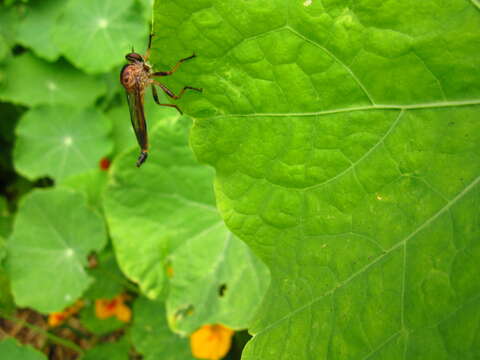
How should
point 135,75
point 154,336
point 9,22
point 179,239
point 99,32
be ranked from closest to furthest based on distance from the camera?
point 135,75 → point 179,239 → point 154,336 → point 99,32 → point 9,22

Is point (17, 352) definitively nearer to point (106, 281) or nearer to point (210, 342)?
point (106, 281)

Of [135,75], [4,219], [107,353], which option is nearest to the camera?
[135,75]

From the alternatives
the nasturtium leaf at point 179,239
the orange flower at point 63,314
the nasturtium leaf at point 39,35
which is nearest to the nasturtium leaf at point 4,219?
the orange flower at point 63,314

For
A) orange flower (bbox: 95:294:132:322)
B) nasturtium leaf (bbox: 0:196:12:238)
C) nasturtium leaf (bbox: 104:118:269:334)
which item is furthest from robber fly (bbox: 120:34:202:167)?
nasturtium leaf (bbox: 0:196:12:238)

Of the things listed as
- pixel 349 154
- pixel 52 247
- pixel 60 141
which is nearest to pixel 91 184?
pixel 52 247

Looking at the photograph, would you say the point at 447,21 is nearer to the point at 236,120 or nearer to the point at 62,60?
the point at 236,120

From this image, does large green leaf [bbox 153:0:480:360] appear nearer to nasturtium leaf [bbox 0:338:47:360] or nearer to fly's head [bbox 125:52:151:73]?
fly's head [bbox 125:52:151:73]

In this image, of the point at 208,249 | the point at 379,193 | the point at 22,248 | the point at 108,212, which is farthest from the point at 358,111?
the point at 22,248
